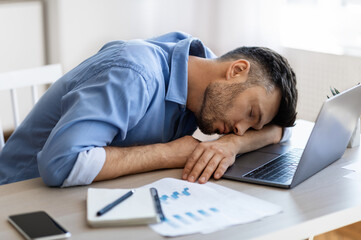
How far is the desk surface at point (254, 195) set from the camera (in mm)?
1061

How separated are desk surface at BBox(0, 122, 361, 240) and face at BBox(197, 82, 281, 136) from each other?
25 centimetres

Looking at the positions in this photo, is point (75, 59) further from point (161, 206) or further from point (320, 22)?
point (161, 206)

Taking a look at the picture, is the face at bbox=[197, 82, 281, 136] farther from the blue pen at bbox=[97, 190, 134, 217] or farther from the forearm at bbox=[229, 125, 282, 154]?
the blue pen at bbox=[97, 190, 134, 217]

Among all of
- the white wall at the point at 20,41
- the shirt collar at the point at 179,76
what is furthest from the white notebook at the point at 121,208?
the white wall at the point at 20,41

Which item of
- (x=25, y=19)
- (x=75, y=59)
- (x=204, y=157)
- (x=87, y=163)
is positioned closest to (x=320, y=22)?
(x=75, y=59)

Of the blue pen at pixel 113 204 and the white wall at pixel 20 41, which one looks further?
the white wall at pixel 20 41

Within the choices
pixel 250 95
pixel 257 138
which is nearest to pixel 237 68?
pixel 250 95

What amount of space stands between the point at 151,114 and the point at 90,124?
249 mm

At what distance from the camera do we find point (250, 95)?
5.16 ft

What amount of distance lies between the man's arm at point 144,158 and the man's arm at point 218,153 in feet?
0.11

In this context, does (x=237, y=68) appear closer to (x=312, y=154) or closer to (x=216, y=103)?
(x=216, y=103)

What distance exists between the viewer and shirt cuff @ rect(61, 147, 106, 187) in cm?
128

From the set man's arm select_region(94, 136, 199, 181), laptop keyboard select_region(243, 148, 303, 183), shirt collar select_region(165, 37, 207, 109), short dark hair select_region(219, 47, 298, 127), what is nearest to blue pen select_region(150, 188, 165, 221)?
man's arm select_region(94, 136, 199, 181)

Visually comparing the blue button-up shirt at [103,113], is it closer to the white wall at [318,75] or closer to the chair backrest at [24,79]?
the chair backrest at [24,79]
